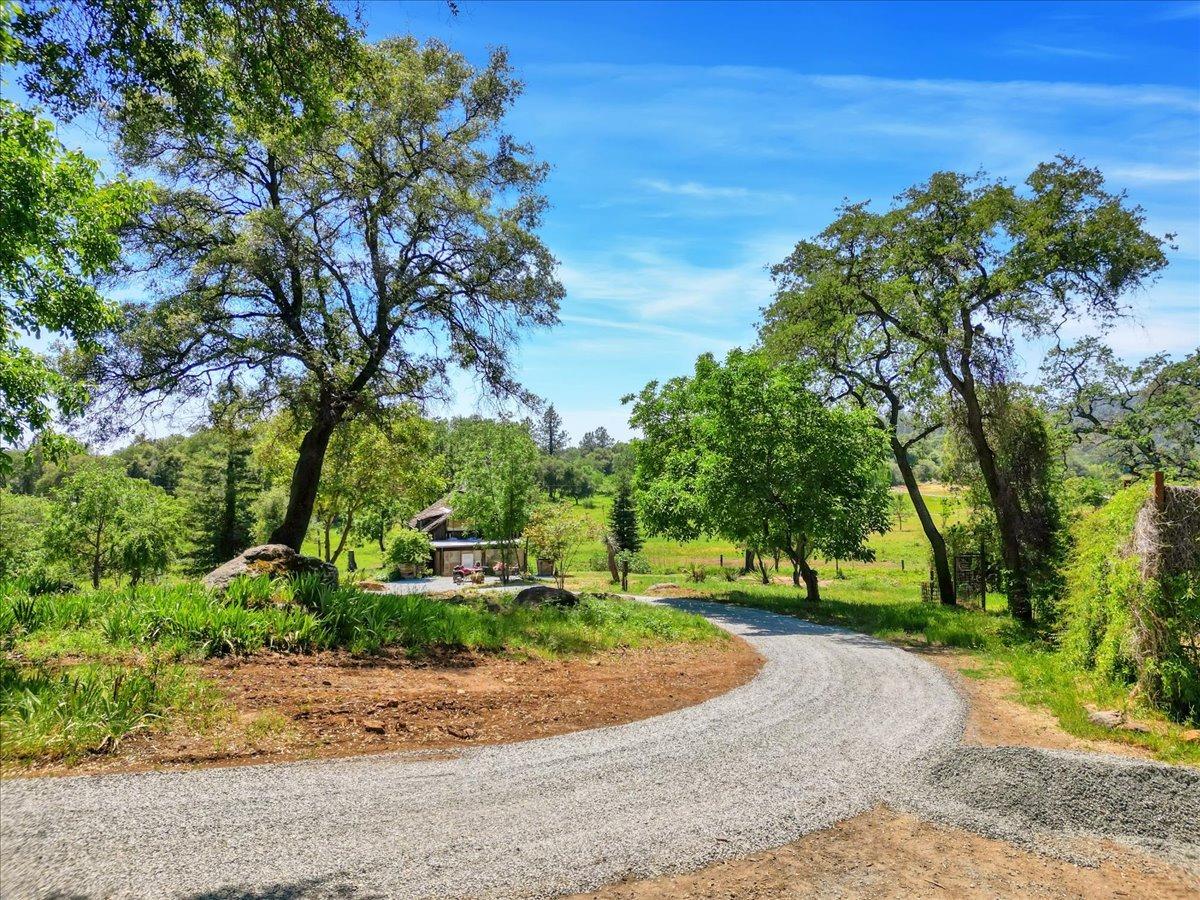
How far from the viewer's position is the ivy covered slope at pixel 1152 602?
9148 millimetres

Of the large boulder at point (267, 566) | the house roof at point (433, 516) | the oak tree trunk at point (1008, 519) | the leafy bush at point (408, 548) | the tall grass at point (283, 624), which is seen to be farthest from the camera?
the house roof at point (433, 516)

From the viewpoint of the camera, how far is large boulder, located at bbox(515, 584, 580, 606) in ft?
55.7

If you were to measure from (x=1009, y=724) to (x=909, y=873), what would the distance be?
568 cm

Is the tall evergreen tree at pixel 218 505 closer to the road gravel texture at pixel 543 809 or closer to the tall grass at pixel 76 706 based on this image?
the tall grass at pixel 76 706

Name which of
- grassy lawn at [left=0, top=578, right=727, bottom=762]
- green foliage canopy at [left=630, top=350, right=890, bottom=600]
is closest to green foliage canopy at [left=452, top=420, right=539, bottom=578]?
green foliage canopy at [left=630, top=350, right=890, bottom=600]

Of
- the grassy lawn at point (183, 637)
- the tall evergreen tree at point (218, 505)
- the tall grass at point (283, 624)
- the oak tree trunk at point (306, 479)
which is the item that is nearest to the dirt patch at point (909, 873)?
the grassy lawn at point (183, 637)

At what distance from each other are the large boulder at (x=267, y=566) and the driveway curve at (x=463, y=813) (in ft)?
24.4

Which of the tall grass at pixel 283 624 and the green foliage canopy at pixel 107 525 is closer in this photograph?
the tall grass at pixel 283 624

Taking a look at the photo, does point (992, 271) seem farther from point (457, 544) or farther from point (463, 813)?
point (457, 544)

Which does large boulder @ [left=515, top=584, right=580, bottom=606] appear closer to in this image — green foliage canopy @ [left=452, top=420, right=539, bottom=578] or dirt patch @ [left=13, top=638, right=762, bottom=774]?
dirt patch @ [left=13, top=638, right=762, bottom=774]

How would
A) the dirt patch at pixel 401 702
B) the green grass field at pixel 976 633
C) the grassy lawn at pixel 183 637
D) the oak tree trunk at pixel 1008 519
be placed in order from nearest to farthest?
1. the grassy lawn at pixel 183 637
2. the dirt patch at pixel 401 702
3. the green grass field at pixel 976 633
4. the oak tree trunk at pixel 1008 519

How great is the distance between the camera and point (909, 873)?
511 cm

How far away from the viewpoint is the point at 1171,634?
9305 mm

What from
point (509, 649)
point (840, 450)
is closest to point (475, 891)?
point (509, 649)
